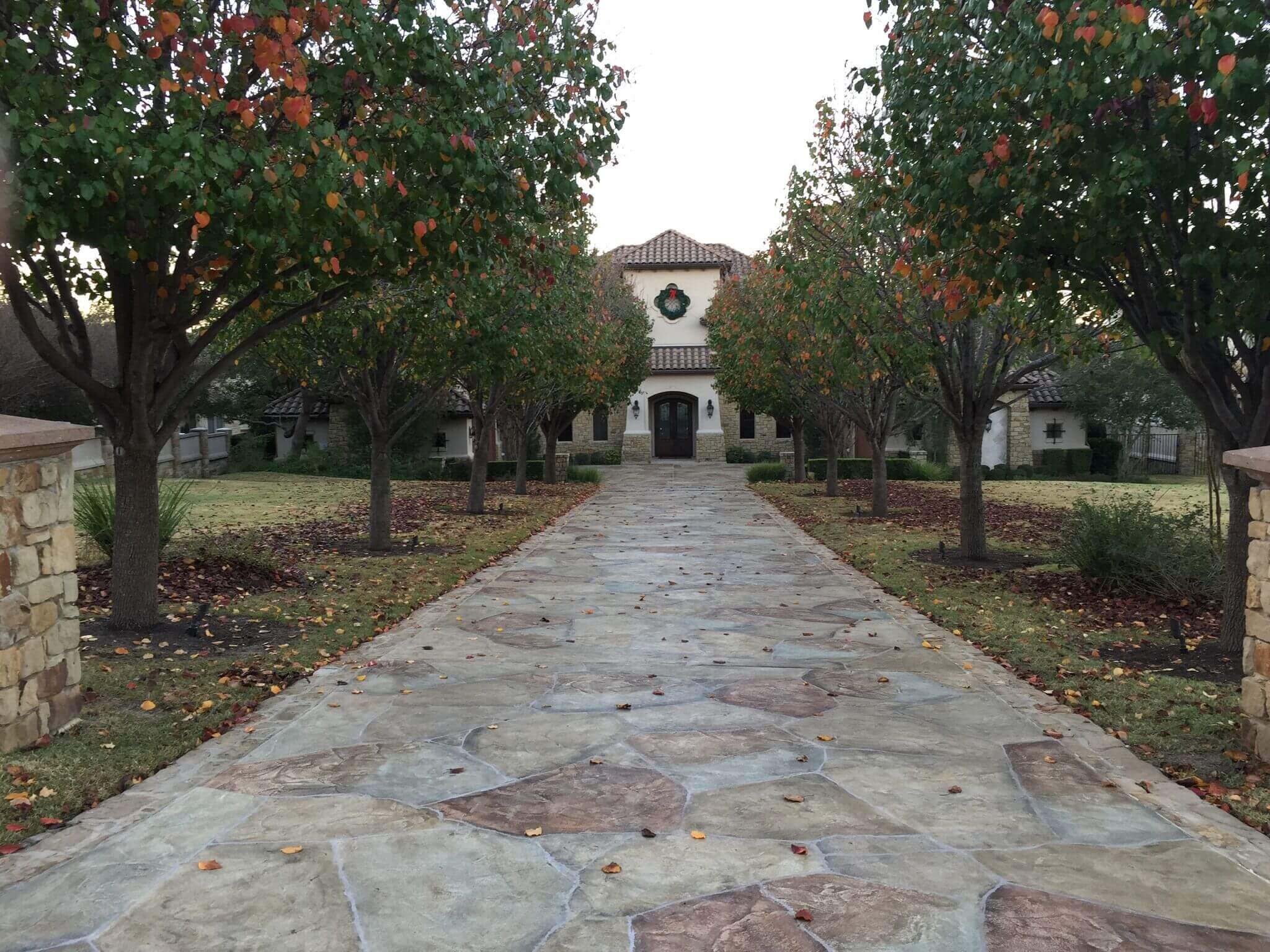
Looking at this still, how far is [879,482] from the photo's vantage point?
18828 millimetres

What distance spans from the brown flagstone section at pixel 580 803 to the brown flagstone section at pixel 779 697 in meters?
1.37

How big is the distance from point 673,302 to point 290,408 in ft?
55.5

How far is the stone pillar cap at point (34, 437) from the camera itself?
4660 mm

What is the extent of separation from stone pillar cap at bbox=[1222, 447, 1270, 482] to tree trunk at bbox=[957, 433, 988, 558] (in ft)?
23.1

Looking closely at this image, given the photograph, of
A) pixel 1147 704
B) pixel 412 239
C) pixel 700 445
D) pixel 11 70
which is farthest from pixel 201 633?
pixel 700 445

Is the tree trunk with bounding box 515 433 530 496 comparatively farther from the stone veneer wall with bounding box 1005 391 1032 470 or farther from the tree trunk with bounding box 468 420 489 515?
the stone veneer wall with bounding box 1005 391 1032 470

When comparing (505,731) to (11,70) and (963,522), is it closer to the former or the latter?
(11,70)

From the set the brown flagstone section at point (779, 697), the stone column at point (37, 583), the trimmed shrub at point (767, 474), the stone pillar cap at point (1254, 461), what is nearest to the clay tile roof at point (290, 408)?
the trimmed shrub at point (767, 474)

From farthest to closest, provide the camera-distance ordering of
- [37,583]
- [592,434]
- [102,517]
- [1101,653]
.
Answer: [592,434] → [102,517] → [1101,653] → [37,583]

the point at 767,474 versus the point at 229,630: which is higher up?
the point at 767,474

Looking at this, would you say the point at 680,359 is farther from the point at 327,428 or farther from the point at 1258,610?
the point at 1258,610

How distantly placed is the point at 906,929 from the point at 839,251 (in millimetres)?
10085

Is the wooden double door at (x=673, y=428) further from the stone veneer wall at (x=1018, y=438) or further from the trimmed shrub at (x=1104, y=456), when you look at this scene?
the trimmed shrub at (x=1104, y=456)

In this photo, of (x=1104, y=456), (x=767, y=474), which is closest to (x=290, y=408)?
(x=767, y=474)
